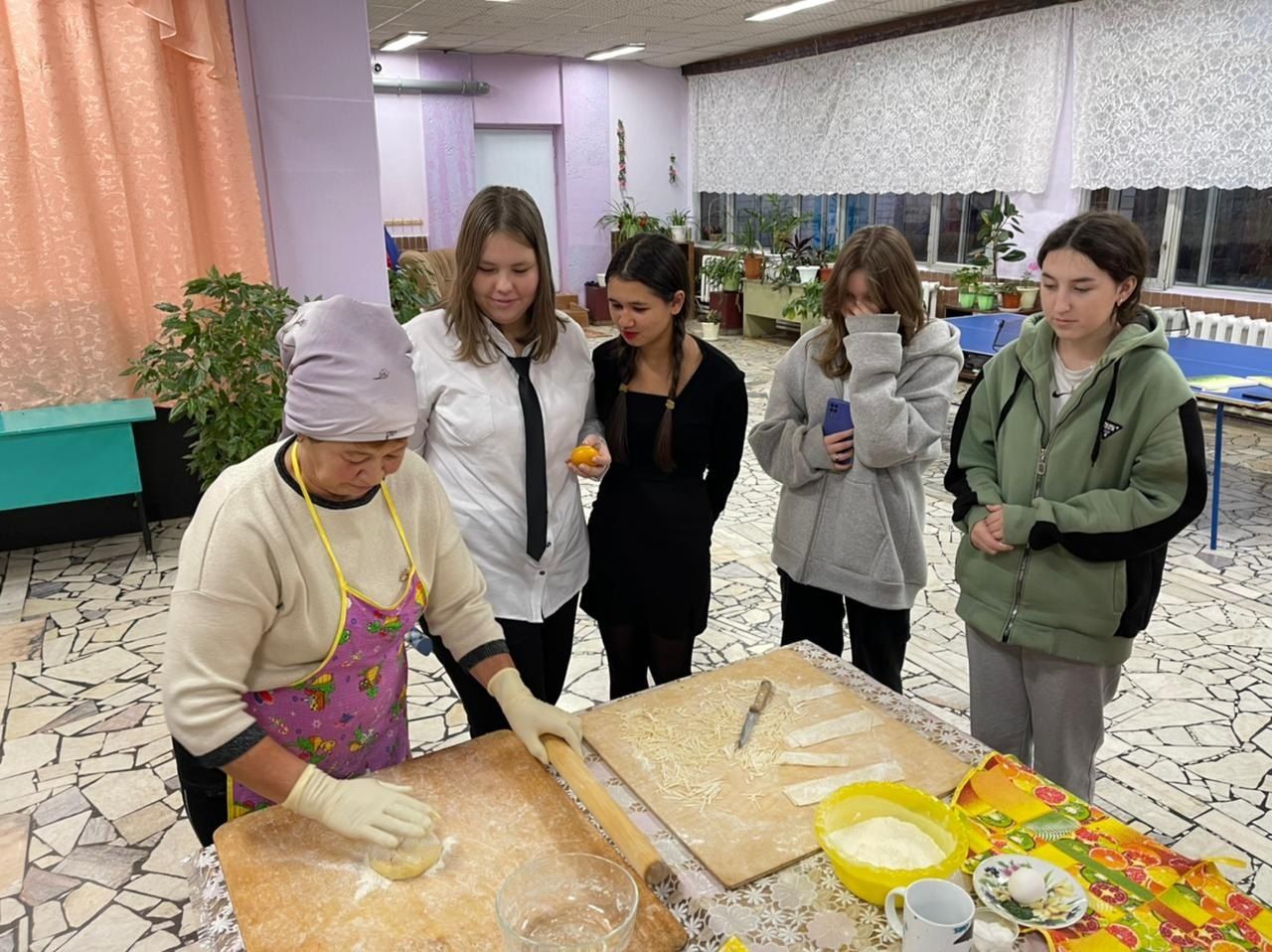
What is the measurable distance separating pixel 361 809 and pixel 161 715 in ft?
7.16

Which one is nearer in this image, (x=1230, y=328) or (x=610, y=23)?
(x=1230, y=328)

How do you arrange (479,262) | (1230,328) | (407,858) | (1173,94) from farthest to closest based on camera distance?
(1230,328) → (1173,94) → (479,262) → (407,858)

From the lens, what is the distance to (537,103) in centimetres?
1043

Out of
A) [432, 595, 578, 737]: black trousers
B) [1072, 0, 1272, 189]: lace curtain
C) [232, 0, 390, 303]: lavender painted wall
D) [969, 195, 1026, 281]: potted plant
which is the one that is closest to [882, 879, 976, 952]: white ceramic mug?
[432, 595, 578, 737]: black trousers

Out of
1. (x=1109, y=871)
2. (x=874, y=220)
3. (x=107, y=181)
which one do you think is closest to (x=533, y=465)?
(x=1109, y=871)

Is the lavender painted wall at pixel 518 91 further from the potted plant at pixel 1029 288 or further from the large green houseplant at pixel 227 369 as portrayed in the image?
the large green houseplant at pixel 227 369

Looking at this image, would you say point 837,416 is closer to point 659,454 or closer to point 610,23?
point 659,454

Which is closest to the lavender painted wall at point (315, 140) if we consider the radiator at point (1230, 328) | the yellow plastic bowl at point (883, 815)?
the yellow plastic bowl at point (883, 815)

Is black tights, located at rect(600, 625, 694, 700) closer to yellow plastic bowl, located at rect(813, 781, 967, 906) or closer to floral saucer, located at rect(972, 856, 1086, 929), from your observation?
yellow plastic bowl, located at rect(813, 781, 967, 906)

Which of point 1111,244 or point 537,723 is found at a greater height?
point 1111,244

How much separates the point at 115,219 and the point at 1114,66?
6.48m

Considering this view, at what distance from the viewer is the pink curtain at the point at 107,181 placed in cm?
375

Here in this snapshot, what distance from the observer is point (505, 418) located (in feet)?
6.00

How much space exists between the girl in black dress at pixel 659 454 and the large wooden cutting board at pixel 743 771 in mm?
474
